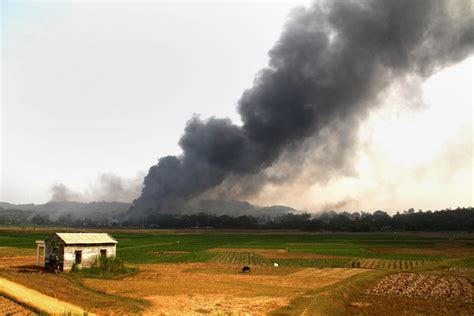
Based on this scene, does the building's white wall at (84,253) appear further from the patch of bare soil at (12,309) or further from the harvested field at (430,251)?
the harvested field at (430,251)

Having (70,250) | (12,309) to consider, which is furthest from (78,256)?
(12,309)

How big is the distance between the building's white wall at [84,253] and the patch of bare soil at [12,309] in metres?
18.3

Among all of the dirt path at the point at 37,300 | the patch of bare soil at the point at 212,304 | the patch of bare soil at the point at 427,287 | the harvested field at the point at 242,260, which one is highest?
the dirt path at the point at 37,300

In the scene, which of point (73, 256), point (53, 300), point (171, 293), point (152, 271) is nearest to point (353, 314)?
point (171, 293)

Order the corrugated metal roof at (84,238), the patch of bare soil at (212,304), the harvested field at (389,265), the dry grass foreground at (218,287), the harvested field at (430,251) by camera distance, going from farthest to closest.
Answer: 1. the harvested field at (430,251)
2. the harvested field at (389,265)
3. the corrugated metal roof at (84,238)
4. the dry grass foreground at (218,287)
5. the patch of bare soil at (212,304)

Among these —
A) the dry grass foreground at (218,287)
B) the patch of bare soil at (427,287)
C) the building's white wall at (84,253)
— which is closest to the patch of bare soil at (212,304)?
the dry grass foreground at (218,287)

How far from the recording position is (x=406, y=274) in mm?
50719

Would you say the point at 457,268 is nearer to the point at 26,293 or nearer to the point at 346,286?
the point at 346,286

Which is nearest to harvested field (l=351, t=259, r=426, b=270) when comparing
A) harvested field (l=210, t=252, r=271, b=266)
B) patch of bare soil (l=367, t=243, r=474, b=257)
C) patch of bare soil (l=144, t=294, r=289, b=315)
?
harvested field (l=210, t=252, r=271, b=266)

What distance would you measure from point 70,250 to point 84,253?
215 cm

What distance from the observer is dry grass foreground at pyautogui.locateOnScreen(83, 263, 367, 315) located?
29969 mm

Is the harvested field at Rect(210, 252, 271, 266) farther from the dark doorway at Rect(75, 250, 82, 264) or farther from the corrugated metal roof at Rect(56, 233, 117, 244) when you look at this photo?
the dark doorway at Rect(75, 250, 82, 264)

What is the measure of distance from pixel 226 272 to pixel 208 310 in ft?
85.3

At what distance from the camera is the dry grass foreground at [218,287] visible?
98.3ft
